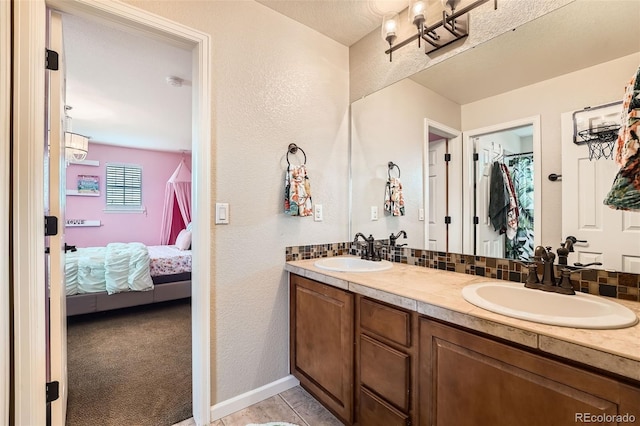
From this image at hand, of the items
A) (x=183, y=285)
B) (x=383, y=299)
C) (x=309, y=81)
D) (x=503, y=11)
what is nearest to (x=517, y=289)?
(x=383, y=299)

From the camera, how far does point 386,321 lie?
1.24 metres

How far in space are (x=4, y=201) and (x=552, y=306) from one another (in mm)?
2197

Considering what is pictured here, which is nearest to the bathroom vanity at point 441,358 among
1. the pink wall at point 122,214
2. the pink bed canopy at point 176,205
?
the pink bed canopy at point 176,205

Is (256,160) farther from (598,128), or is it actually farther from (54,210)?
(598,128)

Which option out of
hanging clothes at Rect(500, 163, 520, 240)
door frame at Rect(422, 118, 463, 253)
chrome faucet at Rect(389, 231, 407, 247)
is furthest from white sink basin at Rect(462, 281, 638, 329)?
chrome faucet at Rect(389, 231, 407, 247)

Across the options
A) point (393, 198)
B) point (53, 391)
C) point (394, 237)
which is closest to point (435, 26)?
point (393, 198)

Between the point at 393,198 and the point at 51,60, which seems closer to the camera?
the point at 51,60

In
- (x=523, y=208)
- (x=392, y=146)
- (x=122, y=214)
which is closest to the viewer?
(x=523, y=208)

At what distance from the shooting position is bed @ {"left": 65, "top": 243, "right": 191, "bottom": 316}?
307 cm

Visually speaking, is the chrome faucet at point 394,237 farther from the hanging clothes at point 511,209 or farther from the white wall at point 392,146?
the hanging clothes at point 511,209

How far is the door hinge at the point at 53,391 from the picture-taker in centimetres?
130

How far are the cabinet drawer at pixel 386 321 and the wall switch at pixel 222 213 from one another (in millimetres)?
898

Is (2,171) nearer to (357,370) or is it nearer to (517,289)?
(357,370)

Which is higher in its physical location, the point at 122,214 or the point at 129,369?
the point at 122,214
